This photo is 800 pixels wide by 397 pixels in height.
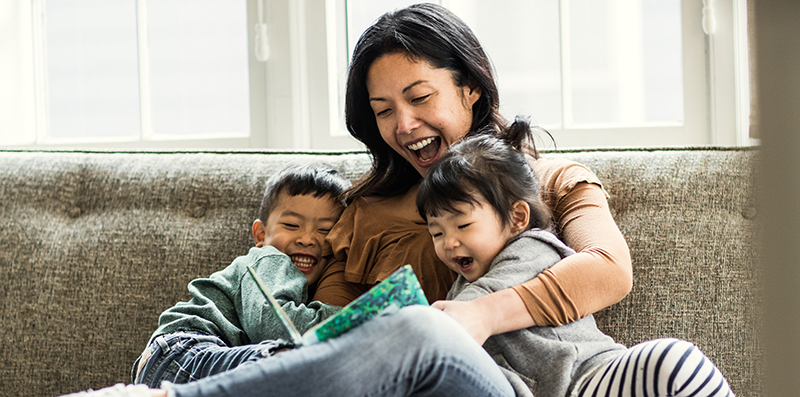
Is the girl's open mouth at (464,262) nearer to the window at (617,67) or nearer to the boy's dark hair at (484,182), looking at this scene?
the boy's dark hair at (484,182)

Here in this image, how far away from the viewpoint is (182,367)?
3.60 feet

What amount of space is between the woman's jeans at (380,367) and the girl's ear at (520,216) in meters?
0.33

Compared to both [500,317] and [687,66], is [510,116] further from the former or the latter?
[500,317]

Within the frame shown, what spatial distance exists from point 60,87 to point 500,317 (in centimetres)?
200

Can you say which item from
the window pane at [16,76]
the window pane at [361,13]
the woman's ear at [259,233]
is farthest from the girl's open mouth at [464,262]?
the window pane at [16,76]

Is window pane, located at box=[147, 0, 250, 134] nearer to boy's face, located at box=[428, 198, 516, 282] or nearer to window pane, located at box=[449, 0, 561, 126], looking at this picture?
window pane, located at box=[449, 0, 561, 126]

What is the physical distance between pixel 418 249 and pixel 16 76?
1.83m

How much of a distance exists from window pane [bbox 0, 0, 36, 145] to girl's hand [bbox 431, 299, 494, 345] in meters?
2.00

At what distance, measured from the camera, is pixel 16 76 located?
2334mm

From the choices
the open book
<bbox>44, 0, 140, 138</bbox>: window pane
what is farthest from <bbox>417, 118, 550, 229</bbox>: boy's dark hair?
<bbox>44, 0, 140, 138</bbox>: window pane

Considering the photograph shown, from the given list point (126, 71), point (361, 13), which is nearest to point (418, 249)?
point (361, 13)

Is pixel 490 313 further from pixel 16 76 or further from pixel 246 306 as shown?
pixel 16 76

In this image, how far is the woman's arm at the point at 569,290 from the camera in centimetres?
97

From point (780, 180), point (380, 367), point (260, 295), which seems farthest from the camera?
point (260, 295)
